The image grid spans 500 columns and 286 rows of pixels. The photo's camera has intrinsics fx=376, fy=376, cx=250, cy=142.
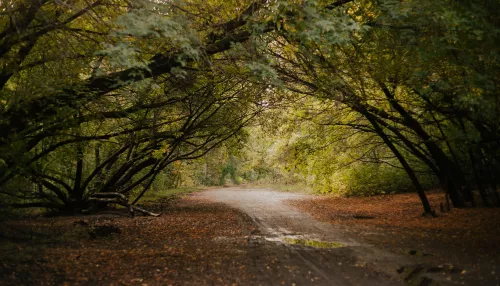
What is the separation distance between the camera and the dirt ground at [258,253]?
20.1ft

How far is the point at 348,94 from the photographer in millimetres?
10266

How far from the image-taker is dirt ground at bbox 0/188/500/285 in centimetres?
614

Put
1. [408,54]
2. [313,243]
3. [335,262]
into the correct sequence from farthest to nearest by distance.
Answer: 1. [313,243]
2. [408,54]
3. [335,262]

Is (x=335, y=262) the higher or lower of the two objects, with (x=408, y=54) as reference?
lower

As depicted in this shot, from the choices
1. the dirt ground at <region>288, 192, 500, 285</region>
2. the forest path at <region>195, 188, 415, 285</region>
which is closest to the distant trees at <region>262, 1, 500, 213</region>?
the dirt ground at <region>288, 192, 500, 285</region>

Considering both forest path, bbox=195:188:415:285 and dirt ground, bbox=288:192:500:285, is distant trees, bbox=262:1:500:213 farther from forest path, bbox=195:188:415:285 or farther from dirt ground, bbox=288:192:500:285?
forest path, bbox=195:188:415:285

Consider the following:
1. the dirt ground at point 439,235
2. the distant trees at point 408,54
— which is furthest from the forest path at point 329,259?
the distant trees at point 408,54

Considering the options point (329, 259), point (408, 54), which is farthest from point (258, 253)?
point (408, 54)

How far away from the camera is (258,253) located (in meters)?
8.00

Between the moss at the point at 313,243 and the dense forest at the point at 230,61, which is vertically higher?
the dense forest at the point at 230,61

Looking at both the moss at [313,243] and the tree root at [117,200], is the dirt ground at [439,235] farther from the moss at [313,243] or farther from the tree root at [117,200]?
the tree root at [117,200]

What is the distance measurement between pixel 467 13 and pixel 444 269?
4.20 metres

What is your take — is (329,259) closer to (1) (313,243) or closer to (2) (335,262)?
(2) (335,262)

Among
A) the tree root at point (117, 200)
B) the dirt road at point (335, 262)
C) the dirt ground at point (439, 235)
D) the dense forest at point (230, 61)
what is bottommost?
the dirt road at point (335, 262)
